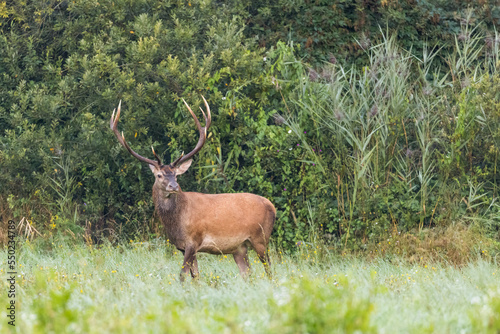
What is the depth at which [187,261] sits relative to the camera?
21.9 feet

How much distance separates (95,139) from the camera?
930 cm

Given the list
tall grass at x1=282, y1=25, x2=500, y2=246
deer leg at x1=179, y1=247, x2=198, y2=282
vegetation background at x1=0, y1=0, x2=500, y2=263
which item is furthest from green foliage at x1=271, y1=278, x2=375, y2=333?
tall grass at x1=282, y1=25, x2=500, y2=246

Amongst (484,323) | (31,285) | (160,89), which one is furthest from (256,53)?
(484,323)

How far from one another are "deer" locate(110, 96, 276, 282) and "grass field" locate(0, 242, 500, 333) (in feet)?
0.77

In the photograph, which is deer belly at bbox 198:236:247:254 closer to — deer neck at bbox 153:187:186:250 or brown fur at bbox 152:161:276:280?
brown fur at bbox 152:161:276:280


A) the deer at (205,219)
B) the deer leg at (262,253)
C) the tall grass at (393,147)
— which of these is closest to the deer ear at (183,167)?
the deer at (205,219)

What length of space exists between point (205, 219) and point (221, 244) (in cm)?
30

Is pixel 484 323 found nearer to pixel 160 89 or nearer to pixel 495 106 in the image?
pixel 495 106

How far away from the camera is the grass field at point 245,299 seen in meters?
3.61

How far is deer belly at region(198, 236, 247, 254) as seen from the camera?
6.87 m

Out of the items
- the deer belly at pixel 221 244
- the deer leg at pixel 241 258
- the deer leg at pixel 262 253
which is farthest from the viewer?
the deer leg at pixel 241 258

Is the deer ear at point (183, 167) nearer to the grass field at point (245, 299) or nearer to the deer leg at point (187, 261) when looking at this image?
the deer leg at point (187, 261)

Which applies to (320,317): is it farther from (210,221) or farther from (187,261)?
(210,221)

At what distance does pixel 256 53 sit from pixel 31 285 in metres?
4.58
